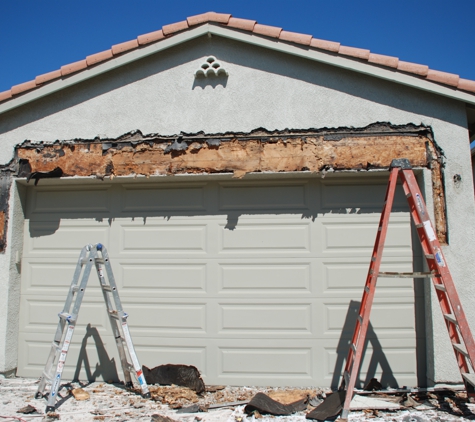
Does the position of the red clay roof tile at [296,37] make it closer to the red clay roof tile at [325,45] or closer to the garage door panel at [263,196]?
the red clay roof tile at [325,45]

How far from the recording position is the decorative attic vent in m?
5.27

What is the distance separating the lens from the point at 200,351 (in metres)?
5.15

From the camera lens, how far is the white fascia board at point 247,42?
191 inches

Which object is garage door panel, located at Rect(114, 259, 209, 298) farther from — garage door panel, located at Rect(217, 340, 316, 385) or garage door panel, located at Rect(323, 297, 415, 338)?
garage door panel, located at Rect(323, 297, 415, 338)

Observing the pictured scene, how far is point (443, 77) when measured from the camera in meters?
4.79

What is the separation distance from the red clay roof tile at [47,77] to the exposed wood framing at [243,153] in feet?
2.51

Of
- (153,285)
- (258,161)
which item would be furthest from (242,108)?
(153,285)

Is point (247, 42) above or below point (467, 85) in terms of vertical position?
above

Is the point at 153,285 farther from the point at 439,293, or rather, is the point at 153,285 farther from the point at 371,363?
the point at 439,293

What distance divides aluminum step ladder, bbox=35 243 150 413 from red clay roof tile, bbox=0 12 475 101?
2.28 m

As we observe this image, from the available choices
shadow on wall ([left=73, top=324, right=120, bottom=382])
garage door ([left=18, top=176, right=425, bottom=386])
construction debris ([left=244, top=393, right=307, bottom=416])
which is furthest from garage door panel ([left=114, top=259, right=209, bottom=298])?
construction debris ([left=244, top=393, right=307, bottom=416])

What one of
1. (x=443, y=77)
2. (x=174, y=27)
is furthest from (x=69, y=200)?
(x=443, y=77)

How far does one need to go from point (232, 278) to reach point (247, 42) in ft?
9.29

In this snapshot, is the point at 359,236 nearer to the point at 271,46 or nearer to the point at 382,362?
the point at 382,362
